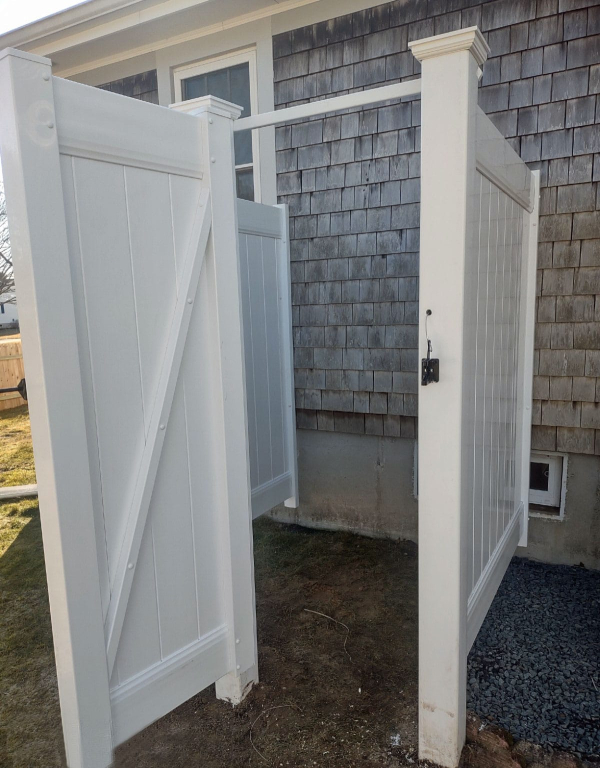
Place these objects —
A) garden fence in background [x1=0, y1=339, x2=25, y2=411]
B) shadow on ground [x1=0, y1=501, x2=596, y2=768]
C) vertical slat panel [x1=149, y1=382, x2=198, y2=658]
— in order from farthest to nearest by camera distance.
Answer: garden fence in background [x1=0, y1=339, x2=25, y2=411]
shadow on ground [x1=0, y1=501, x2=596, y2=768]
vertical slat panel [x1=149, y1=382, x2=198, y2=658]

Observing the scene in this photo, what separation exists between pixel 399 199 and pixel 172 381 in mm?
2204

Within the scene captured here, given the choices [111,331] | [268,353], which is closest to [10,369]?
[268,353]

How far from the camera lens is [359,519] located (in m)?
4.04

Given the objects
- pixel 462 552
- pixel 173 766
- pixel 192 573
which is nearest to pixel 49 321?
pixel 192 573

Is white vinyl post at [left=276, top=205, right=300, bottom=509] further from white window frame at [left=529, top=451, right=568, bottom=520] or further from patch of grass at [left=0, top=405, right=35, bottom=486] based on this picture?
patch of grass at [left=0, top=405, right=35, bottom=486]

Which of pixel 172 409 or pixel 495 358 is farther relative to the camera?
pixel 495 358

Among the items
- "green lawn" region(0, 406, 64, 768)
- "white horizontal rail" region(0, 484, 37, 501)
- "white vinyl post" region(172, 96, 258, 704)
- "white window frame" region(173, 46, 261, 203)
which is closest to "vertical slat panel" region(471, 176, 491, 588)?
"white vinyl post" region(172, 96, 258, 704)

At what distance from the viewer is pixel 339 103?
2037 millimetres

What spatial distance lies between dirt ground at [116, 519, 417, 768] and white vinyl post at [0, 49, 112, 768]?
522 mm

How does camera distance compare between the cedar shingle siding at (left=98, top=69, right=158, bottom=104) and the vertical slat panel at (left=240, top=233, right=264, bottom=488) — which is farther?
the cedar shingle siding at (left=98, top=69, right=158, bottom=104)

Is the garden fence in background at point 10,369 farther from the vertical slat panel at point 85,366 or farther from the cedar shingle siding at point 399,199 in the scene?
the vertical slat panel at point 85,366

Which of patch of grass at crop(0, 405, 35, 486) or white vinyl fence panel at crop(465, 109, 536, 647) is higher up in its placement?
white vinyl fence panel at crop(465, 109, 536, 647)

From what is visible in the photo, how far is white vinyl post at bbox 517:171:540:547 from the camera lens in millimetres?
3061

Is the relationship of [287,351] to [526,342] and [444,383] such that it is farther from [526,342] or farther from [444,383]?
[444,383]
